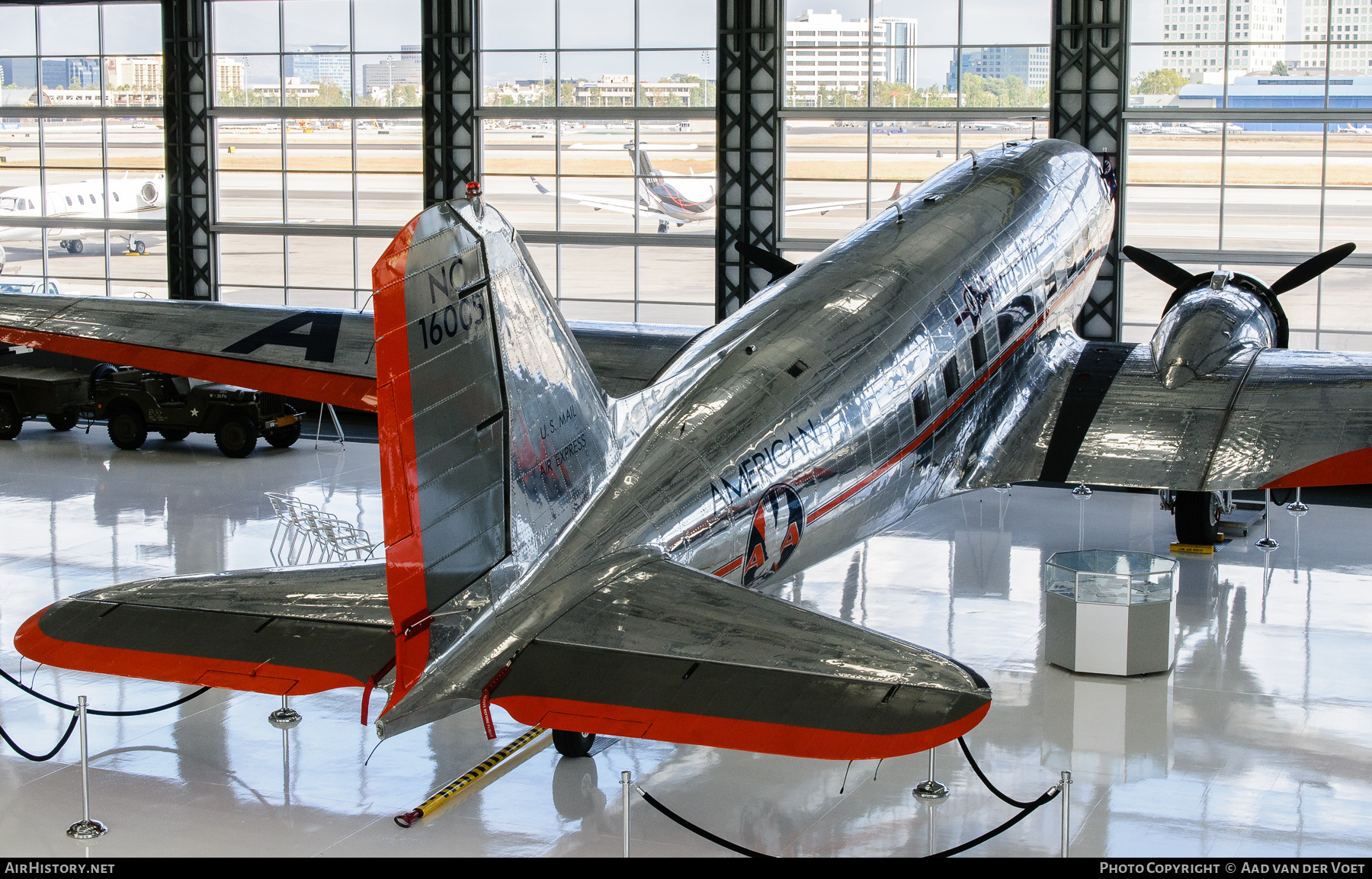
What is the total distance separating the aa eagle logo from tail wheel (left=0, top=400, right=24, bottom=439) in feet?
70.6

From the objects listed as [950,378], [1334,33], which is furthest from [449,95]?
[1334,33]

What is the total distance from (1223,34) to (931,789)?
3348 cm

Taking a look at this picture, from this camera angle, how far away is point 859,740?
22.8 ft

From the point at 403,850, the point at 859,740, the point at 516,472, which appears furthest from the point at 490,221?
the point at 403,850

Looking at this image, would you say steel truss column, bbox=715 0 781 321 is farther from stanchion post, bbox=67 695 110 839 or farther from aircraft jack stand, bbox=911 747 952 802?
stanchion post, bbox=67 695 110 839

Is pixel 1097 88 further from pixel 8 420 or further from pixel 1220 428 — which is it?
pixel 8 420

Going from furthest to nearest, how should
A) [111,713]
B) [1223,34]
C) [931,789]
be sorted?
[1223,34]
[111,713]
[931,789]

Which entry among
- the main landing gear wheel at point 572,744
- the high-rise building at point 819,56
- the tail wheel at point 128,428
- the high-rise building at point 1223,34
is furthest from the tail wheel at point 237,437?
the high-rise building at point 1223,34

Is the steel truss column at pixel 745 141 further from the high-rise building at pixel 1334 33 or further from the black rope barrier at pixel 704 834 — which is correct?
the black rope barrier at pixel 704 834

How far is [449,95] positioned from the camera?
29062 millimetres

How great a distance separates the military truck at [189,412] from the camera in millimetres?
25297

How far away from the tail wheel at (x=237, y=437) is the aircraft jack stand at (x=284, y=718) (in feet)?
44.8

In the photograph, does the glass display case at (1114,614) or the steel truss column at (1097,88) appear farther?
the steel truss column at (1097,88)

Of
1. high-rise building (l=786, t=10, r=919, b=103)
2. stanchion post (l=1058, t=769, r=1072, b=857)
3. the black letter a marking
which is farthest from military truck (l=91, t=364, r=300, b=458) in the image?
stanchion post (l=1058, t=769, r=1072, b=857)
